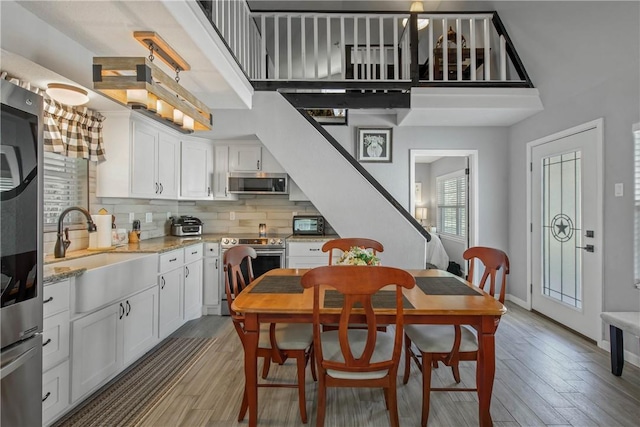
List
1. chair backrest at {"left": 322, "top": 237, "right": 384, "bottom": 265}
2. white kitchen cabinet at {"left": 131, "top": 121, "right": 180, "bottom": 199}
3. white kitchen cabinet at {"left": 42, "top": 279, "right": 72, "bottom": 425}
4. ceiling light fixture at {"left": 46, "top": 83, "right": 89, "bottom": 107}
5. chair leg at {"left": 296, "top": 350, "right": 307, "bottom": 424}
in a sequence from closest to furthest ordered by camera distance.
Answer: white kitchen cabinet at {"left": 42, "top": 279, "right": 72, "bottom": 425} < chair leg at {"left": 296, "top": 350, "right": 307, "bottom": 424} < ceiling light fixture at {"left": 46, "top": 83, "right": 89, "bottom": 107} < chair backrest at {"left": 322, "top": 237, "right": 384, "bottom": 265} < white kitchen cabinet at {"left": 131, "top": 121, "right": 180, "bottom": 199}

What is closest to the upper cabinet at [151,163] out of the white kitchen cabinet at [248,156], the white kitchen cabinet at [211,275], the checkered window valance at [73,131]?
the checkered window valance at [73,131]

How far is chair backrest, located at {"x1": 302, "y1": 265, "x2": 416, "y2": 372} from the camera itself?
1580 millimetres

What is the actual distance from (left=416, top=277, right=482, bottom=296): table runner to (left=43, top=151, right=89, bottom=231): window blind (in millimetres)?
2870

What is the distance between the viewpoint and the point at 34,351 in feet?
4.70

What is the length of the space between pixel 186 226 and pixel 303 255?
1.59 metres

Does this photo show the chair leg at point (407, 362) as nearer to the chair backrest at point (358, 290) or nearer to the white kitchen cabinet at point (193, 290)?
the chair backrest at point (358, 290)

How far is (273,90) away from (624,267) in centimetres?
378

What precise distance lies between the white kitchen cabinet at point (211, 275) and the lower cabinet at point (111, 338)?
3.28 feet

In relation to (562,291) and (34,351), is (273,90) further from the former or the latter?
(562,291)

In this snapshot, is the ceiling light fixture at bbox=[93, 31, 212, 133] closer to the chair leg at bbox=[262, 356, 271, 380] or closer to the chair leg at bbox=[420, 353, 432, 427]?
the chair leg at bbox=[262, 356, 271, 380]

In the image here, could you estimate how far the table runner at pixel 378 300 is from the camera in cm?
181

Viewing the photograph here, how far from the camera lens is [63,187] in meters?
2.82

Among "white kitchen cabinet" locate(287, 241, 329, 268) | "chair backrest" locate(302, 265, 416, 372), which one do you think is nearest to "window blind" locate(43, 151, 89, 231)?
"white kitchen cabinet" locate(287, 241, 329, 268)

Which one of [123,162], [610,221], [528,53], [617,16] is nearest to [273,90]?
[123,162]
